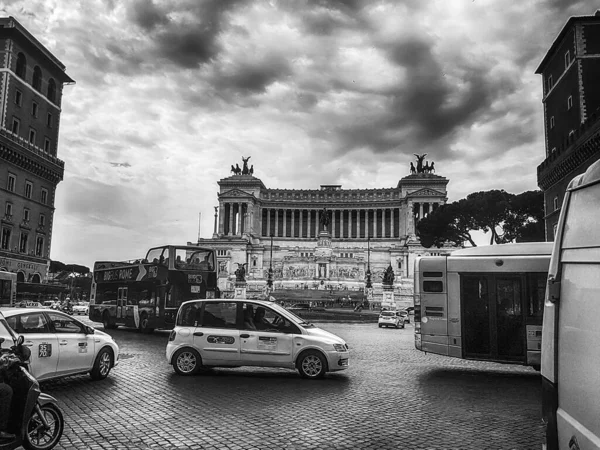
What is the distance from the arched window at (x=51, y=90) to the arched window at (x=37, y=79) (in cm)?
187

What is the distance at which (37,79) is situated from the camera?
55031mm

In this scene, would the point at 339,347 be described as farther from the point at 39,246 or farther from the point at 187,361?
the point at 39,246

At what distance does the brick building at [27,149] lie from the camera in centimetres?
4903

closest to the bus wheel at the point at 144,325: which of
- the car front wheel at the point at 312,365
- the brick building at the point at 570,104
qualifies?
the car front wheel at the point at 312,365

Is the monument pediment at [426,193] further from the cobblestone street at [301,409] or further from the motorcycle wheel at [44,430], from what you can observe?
the motorcycle wheel at [44,430]

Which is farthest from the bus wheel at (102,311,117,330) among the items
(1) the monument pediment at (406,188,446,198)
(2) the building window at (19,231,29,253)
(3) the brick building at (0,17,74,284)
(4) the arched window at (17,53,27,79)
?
(1) the monument pediment at (406,188,446,198)

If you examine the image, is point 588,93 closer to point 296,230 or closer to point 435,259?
point 435,259

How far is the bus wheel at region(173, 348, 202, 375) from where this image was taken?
11.7 meters

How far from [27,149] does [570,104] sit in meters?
48.5

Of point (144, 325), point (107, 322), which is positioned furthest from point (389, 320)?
point (107, 322)

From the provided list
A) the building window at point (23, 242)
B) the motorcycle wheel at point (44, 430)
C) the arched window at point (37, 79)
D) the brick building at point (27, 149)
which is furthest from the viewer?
the arched window at point (37, 79)

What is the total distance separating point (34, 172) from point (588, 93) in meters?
50.5

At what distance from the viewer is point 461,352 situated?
12523 millimetres

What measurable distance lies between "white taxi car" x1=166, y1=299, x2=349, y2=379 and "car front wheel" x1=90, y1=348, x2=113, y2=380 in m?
1.31
